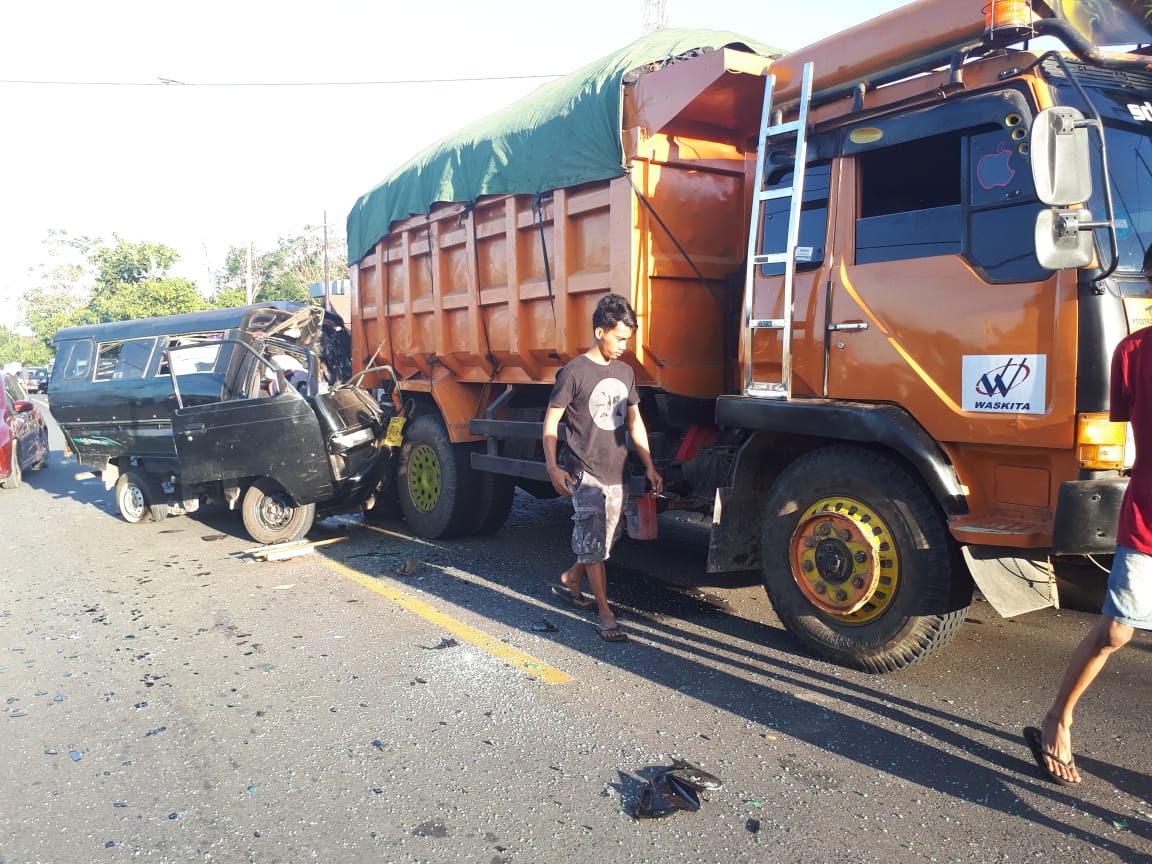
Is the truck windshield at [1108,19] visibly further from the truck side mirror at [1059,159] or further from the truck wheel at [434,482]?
the truck wheel at [434,482]

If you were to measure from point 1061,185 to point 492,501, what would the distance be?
5.18 m

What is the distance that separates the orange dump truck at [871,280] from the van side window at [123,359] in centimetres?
471

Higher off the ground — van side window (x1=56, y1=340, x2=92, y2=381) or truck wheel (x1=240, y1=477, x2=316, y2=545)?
van side window (x1=56, y1=340, x2=92, y2=381)

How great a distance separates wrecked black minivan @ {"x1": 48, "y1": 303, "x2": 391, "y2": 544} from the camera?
7273 millimetres

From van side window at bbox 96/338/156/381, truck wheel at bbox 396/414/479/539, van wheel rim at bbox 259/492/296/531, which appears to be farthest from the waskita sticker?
van side window at bbox 96/338/156/381

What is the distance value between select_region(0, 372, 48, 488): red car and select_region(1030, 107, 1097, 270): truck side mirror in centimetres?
1302

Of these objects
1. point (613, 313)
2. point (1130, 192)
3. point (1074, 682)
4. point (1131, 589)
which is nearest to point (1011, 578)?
point (1074, 682)

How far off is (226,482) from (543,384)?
3.28m

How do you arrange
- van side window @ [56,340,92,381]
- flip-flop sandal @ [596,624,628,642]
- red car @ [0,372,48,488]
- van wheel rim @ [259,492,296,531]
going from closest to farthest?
flip-flop sandal @ [596,624,628,642], van wheel rim @ [259,492,296,531], van side window @ [56,340,92,381], red car @ [0,372,48,488]

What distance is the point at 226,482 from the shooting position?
7727 millimetres

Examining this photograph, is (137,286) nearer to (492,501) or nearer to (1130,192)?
(492,501)

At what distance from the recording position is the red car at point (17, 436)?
12.0 metres

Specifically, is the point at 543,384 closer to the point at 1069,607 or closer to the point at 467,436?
the point at 467,436

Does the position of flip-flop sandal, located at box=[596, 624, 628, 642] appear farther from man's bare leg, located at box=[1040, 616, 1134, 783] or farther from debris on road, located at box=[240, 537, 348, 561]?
debris on road, located at box=[240, 537, 348, 561]
